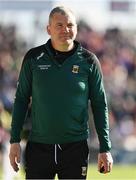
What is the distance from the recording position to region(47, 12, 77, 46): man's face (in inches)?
279

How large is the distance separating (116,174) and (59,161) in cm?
958

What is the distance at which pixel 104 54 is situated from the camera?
2444 cm

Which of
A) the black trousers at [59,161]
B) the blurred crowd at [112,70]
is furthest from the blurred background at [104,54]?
the black trousers at [59,161]

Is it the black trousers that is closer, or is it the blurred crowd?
the black trousers

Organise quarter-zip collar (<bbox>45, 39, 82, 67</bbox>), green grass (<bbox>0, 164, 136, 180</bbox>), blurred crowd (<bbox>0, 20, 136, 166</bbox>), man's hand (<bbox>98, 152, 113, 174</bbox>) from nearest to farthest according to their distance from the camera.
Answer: man's hand (<bbox>98, 152, 113, 174</bbox>) → quarter-zip collar (<bbox>45, 39, 82, 67</bbox>) → green grass (<bbox>0, 164, 136, 180</bbox>) → blurred crowd (<bbox>0, 20, 136, 166</bbox>)

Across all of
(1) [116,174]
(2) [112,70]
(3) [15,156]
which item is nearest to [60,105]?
(3) [15,156]

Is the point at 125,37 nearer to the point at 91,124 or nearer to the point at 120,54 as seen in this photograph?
the point at 120,54

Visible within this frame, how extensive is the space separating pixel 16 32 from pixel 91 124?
9047 millimetres

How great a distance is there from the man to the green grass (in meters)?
6.95

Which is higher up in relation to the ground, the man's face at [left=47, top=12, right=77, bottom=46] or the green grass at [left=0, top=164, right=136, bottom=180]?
the man's face at [left=47, top=12, right=77, bottom=46]

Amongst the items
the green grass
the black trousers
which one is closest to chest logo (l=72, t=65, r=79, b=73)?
the black trousers

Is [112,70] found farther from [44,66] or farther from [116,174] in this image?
[44,66]

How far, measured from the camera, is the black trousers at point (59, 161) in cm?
712

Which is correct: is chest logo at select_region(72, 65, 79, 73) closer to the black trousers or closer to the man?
the man
